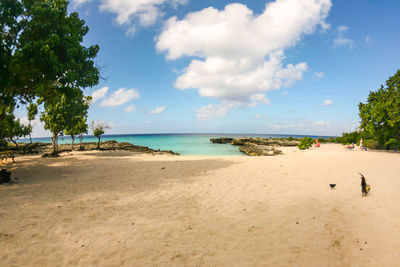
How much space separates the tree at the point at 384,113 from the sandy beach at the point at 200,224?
19997 millimetres

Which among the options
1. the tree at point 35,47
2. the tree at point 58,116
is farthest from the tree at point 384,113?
the tree at point 58,116

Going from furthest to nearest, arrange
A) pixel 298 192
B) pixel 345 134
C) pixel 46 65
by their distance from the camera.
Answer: pixel 345 134
pixel 46 65
pixel 298 192

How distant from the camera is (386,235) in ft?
16.2

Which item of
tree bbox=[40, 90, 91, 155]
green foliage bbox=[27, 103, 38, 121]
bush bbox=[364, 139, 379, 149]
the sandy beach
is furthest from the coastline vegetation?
green foliage bbox=[27, 103, 38, 121]

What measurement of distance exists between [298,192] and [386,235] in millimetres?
3501

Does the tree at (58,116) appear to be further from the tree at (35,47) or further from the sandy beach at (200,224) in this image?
the sandy beach at (200,224)

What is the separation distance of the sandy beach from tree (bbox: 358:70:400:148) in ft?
65.6

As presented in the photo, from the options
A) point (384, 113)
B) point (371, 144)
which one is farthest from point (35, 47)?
point (371, 144)

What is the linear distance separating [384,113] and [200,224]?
100ft

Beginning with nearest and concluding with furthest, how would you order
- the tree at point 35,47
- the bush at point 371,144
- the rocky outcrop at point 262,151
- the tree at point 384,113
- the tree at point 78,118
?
the tree at point 35,47, the tree at point 384,113, the tree at point 78,118, the rocky outcrop at point 262,151, the bush at point 371,144

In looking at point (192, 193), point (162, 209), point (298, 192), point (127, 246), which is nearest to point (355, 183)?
point (298, 192)

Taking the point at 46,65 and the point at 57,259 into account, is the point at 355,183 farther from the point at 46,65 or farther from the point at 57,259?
the point at 46,65

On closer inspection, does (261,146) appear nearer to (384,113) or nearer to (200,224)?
(384,113)

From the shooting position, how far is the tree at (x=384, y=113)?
76.7ft
